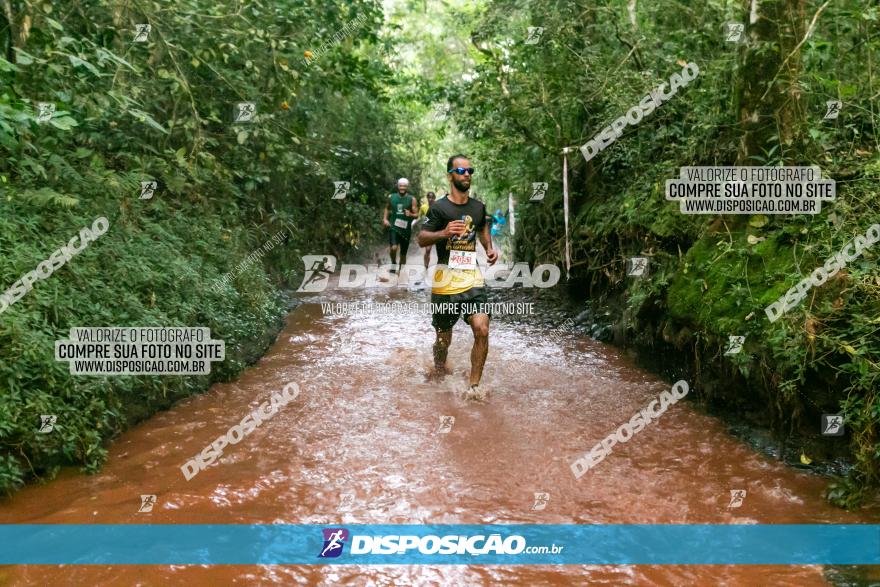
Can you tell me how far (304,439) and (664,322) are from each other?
13.2ft

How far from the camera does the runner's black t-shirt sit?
22.0 ft

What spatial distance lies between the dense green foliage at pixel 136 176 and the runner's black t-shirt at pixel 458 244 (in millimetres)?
2539

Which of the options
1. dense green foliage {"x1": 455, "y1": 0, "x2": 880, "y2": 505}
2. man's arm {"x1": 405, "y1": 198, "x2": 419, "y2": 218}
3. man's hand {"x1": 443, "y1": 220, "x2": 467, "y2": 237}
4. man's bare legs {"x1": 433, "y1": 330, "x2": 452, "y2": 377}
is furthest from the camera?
man's arm {"x1": 405, "y1": 198, "x2": 419, "y2": 218}

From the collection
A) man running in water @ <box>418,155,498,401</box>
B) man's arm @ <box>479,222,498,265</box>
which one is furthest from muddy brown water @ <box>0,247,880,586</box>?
man's arm @ <box>479,222,498,265</box>

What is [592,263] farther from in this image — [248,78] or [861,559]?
[861,559]

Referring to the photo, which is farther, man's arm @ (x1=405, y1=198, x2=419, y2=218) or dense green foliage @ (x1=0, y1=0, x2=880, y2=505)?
man's arm @ (x1=405, y1=198, x2=419, y2=218)

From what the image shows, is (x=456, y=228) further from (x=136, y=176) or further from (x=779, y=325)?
(x=136, y=176)

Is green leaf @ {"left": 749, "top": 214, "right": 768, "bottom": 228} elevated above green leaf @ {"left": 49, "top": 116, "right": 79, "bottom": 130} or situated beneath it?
situated beneath

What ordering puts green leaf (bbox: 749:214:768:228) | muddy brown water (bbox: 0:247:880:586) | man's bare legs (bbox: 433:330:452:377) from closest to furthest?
muddy brown water (bbox: 0:247:880:586)
green leaf (bbox: 749:214:768:228)
man's bare legs (bbox: 433:330:452:377)

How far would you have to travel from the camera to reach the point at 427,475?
16.4ft

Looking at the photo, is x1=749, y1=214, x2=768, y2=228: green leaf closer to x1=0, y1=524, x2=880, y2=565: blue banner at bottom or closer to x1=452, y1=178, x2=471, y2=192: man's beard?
x1=452, y1=178, x2=471, y2=192: man's beard

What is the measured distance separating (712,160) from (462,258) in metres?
2.99

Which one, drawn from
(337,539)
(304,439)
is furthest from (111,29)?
(337,539)

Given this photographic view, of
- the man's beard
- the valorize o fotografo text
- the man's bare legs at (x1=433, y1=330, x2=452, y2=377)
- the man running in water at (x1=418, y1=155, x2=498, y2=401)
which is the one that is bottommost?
the man's bare legs at (x1=433, y1=330, x2=452, y2=377)
